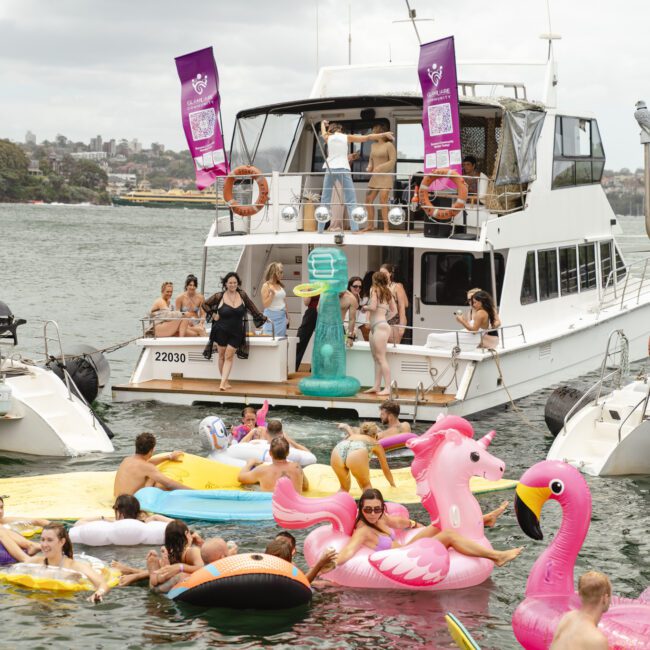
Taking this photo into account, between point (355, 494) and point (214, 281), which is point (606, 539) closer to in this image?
point (355, 494)

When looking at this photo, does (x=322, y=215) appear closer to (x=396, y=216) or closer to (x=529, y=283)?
(x=396, y=216)

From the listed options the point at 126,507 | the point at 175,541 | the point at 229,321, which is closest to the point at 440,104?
the point at 229,321

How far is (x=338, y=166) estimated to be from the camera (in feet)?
63.2

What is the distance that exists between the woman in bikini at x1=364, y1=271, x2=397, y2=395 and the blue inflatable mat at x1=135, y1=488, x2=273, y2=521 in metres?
4.49

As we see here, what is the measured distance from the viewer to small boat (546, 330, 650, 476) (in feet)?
48.3

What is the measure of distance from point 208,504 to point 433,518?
120 inches

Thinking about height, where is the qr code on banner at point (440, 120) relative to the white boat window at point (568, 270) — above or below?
above

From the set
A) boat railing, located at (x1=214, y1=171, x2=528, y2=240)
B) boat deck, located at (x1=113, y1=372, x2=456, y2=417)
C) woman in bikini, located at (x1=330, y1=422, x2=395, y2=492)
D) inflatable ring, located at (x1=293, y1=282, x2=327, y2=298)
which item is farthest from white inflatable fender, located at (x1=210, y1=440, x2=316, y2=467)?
boat railing, located at (x1=214, y1=171, x2=528, y2=240)

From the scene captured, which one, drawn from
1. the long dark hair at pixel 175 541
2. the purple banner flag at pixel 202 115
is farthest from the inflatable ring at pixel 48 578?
the purple banner flag at pixel 202 115

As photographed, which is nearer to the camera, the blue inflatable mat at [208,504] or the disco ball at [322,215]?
the blue inflatable mat at [208,504]

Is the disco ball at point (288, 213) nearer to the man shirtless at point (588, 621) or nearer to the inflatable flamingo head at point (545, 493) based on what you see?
the inflatable flamingo head at point (545, 493)

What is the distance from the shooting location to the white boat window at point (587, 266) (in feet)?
75.0

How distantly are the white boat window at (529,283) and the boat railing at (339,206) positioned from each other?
891 millimetres

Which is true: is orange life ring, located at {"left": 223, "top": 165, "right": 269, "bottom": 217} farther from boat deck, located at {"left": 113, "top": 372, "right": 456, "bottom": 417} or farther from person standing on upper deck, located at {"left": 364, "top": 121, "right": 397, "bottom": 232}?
boat deck, located at {"left": 113, "top": 372, "right": 456, "bottom": 417}
